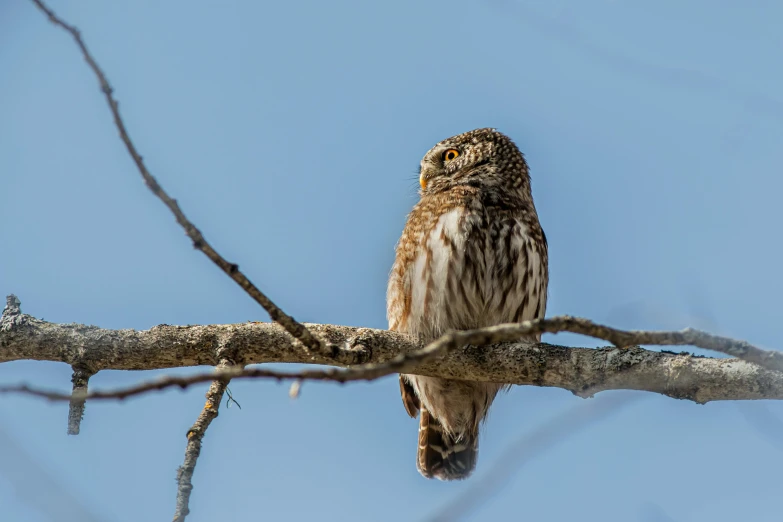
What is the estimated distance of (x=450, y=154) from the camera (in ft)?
18.7

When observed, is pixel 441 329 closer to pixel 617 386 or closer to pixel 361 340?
pixel 361 340

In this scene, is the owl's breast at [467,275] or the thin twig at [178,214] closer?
the thin twig at [178,214]

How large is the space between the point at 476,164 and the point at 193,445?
305 centimetres

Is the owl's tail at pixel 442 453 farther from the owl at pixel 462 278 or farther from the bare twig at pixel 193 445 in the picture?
the bare twig at pixel 193 445

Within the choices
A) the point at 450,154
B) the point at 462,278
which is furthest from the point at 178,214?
the point at 450,154

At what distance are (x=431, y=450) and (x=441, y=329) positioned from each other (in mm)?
1189

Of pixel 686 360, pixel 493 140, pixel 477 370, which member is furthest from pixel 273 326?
pixel 493 140

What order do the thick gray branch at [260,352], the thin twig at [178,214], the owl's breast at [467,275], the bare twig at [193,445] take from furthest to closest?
the owl's breast at [467,275] < the thick gray branch at [260,352] < the bare twig at [193,445] < the thin twig at [178,214]

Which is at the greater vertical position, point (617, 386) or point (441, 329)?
point (441, 329)

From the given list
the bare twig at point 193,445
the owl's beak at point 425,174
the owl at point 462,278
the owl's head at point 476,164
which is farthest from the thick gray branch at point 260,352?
the owl's beak at point 425,174

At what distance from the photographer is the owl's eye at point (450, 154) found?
5.67 m

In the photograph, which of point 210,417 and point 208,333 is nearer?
point 210,417

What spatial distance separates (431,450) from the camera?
5336 mm

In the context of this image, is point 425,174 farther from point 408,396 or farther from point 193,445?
point 193,445
